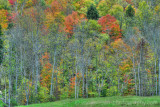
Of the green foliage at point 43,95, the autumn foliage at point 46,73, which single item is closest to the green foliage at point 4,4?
the autumn foliage at point 46,73

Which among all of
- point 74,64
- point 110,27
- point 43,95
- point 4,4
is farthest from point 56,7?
point 43,95

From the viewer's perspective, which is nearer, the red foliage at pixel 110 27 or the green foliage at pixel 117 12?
the red foliage at pixel 110 27

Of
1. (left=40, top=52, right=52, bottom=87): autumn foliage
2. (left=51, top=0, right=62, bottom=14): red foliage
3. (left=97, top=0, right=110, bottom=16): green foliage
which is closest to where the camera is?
(left=40, top=52, right=52, bottom=87): autumn foliage

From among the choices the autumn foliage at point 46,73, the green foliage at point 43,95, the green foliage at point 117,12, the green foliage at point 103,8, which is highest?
the green foliage at point 103,8

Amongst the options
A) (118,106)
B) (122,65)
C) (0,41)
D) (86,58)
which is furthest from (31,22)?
(118,106)

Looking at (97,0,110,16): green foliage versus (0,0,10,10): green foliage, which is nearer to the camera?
(0,0,10,10): green foliage

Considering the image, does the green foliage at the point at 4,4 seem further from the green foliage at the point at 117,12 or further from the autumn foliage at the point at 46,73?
the green foliage at the point at 117,12

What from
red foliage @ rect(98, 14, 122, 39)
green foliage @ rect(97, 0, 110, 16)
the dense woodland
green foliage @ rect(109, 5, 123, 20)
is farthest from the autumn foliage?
green foliage @ rect(97, 0, 110, 16)

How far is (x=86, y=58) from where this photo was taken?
36.4 meters

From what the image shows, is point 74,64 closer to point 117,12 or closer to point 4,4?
point 117,12

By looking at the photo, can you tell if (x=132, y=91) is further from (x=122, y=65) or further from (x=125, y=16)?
(x=125, y=16)

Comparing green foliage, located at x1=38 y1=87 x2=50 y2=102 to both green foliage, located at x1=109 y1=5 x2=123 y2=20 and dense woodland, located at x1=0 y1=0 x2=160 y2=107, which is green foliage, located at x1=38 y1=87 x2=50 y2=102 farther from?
green foliage, located at x1=109 y1=5 x2=123 y2=20

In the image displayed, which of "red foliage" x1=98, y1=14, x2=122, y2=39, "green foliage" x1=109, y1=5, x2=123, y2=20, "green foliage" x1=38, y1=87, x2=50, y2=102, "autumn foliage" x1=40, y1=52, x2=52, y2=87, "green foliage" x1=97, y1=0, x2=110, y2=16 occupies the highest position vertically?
"green foliage" x1=97, y1=0, x2=110, y2=16

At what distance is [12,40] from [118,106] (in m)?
26.9
